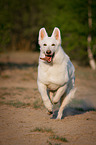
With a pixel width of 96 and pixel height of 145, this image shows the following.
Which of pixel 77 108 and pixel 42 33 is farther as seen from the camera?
pixel 77 108

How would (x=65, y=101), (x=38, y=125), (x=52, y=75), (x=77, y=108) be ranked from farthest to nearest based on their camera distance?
(x=77, y=108)
(x=65, y=101)
(x=52, y=75)
(x=38, y=125)

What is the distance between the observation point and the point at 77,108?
7.24 meters

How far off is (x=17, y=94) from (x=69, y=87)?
3051 mm

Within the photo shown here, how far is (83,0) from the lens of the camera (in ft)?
60.5

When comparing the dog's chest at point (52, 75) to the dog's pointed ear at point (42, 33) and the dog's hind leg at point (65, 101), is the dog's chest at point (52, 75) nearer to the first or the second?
the dog's hind leg at point (65, 101)

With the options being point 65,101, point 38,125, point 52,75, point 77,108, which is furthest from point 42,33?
point 77,108

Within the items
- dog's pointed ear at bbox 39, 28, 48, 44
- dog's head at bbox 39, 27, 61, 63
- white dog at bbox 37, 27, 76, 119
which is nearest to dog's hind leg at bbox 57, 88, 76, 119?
white dog at bbox 37, 27, 76, 119

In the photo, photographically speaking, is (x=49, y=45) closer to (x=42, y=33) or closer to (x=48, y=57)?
(x=48, y=57)

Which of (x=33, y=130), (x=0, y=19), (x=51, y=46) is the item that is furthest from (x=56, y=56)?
(x=0, y=19)

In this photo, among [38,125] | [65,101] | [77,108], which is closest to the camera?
[38,125]

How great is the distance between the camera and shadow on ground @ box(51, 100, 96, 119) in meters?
6.51

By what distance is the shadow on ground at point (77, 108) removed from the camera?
651 cm

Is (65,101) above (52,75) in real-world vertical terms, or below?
below

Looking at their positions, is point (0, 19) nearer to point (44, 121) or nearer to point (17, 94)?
point (17, 94)
